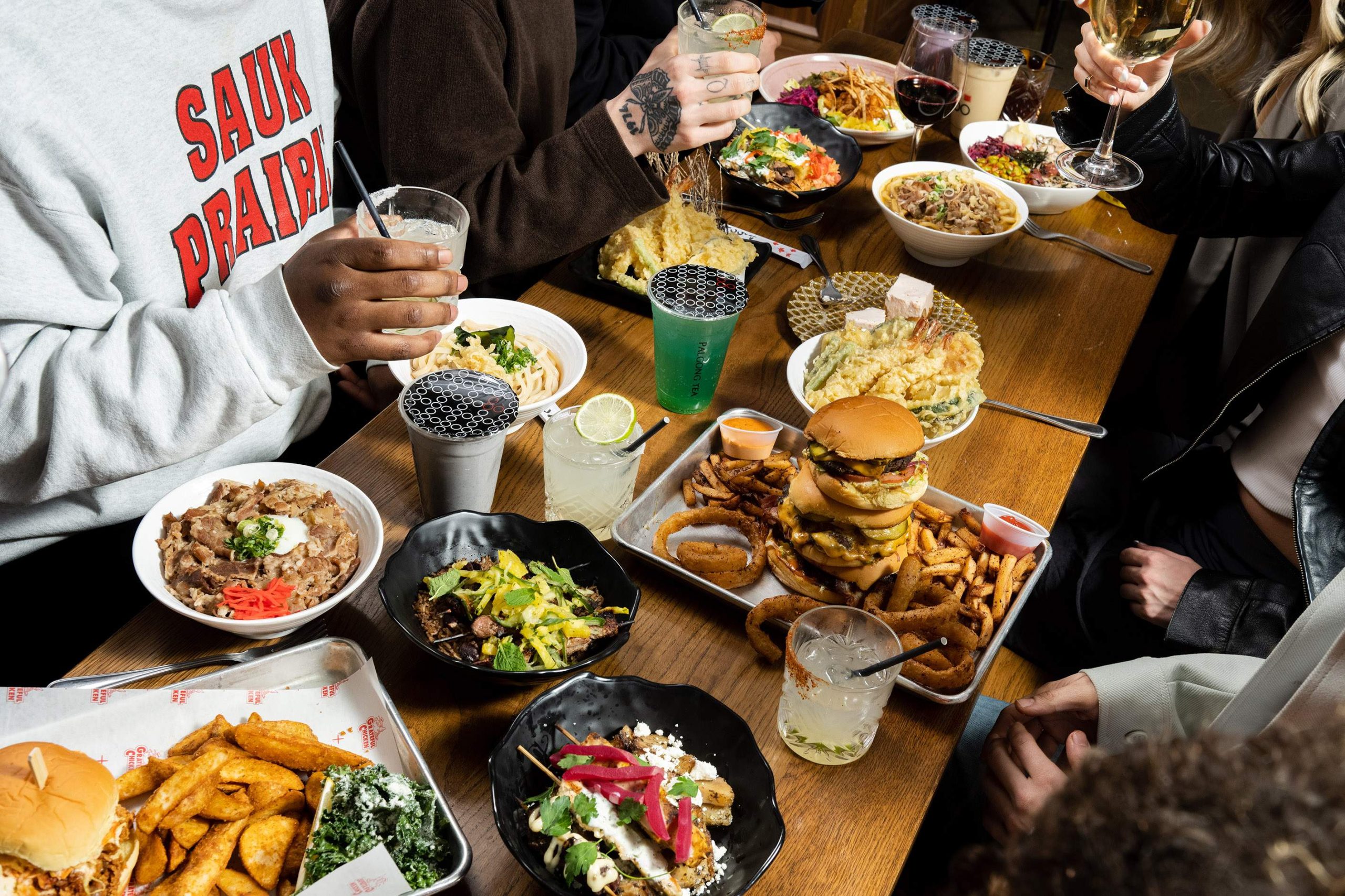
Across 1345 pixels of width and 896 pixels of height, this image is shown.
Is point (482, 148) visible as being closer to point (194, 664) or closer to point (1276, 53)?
point (194, 664)

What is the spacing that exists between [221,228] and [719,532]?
1.08 meters

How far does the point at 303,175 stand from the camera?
1.85 meters

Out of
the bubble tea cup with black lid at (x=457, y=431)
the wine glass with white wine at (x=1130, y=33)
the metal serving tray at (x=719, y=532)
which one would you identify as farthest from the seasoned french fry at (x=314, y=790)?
the wine glass with white wine at (x=1130, y=33)

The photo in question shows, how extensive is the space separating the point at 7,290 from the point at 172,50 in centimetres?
50

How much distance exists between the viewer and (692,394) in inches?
73.3

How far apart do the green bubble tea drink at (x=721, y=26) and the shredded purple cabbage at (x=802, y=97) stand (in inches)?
38.0

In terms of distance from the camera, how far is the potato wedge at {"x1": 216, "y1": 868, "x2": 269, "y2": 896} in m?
1.02

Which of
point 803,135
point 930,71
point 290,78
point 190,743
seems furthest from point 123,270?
point 930,71

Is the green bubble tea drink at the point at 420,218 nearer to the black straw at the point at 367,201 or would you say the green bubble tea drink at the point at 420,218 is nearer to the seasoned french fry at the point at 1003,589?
the black straw at the point at 367,201

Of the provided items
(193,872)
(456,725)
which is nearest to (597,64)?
(456,725)

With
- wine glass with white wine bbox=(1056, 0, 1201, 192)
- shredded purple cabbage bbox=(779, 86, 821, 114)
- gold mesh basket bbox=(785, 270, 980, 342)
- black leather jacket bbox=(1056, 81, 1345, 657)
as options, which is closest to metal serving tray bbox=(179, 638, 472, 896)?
gold mesh basket bbox=(785, 270, 980, 342)

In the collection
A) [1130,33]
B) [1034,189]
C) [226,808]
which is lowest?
[226,808]

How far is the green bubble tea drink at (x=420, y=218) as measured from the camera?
5.10 feet

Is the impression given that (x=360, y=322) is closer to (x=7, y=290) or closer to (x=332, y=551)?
(x=332, y=551)
